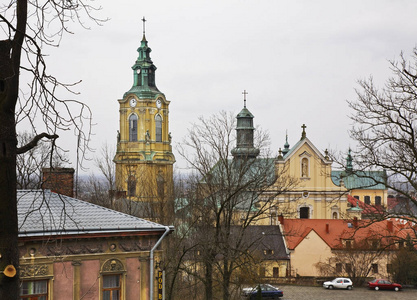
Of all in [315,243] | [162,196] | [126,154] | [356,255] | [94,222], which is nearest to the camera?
[94,222]

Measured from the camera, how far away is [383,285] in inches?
1831

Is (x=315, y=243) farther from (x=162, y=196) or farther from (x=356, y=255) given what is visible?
(x=162, y=196)

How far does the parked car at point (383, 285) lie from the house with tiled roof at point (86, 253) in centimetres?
3299

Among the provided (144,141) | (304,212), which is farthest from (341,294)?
(144,141)

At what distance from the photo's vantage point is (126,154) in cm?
7475

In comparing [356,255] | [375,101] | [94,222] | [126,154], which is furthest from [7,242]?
[126,154]

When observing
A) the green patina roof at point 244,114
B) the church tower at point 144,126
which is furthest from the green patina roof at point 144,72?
the green patina roof at point 244,114

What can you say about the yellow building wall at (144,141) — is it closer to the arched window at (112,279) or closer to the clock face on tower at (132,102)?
the clock face on tower at (132,102)

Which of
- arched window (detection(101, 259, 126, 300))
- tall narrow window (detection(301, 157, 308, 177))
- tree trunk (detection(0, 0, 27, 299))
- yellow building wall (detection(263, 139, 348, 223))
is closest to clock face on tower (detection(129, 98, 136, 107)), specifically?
yellow building wall (detection(263, 139, 348, 223))

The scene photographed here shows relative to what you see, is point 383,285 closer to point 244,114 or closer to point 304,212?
point 304,212

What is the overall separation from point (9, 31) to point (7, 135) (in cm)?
97

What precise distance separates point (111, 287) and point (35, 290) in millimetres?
2075

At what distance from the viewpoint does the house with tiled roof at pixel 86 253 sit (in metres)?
15.0

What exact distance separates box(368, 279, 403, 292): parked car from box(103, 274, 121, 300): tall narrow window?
33.9m
